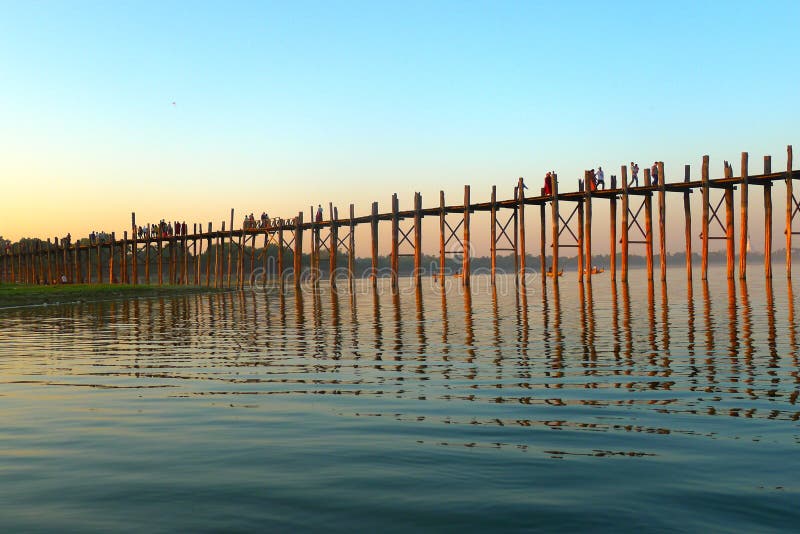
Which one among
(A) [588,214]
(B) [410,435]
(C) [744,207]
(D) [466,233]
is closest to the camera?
(B) [410,435]

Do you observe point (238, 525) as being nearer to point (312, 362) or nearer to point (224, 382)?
point (224, 382)

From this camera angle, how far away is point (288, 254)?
102312mm

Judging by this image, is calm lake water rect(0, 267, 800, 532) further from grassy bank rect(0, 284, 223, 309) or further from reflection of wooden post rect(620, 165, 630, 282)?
reflection of wooden post rect(620, 165, 630, 282)

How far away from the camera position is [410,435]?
5594 mm

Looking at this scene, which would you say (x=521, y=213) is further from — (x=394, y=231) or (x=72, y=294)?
(x=72, y=294)

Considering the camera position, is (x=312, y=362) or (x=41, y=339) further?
(x=41, y=339)

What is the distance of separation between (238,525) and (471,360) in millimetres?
6615

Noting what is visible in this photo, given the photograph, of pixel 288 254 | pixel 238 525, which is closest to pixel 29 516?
pixel 238 525

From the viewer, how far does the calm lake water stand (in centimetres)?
383

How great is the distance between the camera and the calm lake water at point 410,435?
12.6 feet

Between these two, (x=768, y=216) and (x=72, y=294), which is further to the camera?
(x=72, y=294)

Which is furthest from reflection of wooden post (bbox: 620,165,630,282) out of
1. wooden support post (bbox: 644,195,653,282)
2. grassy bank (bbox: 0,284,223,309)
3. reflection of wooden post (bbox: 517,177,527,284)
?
grassy bank (bbox: 0,284,223,309)

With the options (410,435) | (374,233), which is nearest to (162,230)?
(374,233)

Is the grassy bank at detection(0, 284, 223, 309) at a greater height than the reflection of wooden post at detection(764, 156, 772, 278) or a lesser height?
lesser
